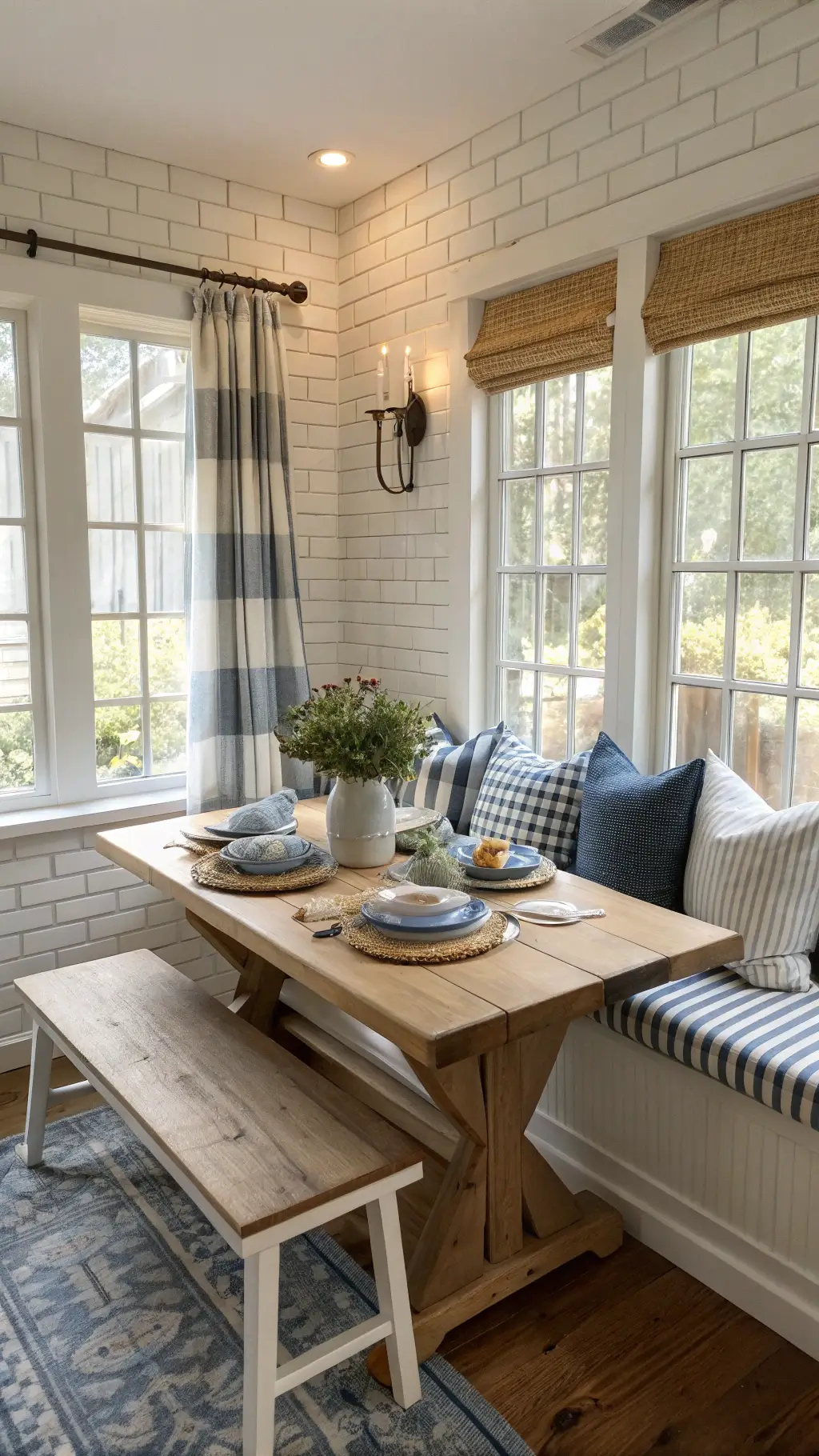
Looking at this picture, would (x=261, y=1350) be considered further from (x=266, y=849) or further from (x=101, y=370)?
(x=101, y=370)

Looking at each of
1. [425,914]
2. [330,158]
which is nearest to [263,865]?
[425,914]

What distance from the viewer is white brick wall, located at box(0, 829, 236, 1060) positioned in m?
3.16

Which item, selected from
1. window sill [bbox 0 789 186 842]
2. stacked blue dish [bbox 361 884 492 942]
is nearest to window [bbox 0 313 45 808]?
window sill [bbox 0 789 186 842]

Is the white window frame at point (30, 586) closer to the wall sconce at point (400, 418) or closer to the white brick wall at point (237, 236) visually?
the white brick wall at point (237, 236)

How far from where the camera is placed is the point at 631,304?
8.71 ft

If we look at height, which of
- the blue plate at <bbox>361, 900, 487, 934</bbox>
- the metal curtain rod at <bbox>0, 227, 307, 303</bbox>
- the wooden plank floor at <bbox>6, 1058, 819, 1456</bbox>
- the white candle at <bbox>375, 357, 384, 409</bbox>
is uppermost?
the metal curtain rod at <bbox>0, 227, 307, 303</bbox>

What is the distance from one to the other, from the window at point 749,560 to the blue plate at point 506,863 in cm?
64

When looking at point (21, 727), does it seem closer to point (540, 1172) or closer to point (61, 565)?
point (61, 565)

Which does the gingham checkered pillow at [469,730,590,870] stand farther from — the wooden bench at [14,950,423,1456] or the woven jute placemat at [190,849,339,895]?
the wooden bench at [14,950,423,1456]

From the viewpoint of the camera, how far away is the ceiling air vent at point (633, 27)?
7.62 ft

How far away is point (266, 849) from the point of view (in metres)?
2.34

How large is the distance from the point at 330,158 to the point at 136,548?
1.42m

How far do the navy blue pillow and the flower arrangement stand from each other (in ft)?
1.79

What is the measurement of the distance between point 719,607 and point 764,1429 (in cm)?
178
